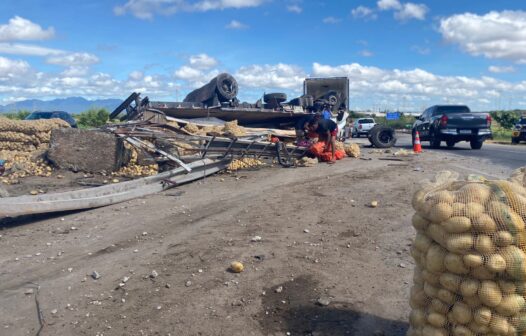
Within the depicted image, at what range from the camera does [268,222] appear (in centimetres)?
658

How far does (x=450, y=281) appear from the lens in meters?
2.94

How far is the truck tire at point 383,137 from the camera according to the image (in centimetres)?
1808

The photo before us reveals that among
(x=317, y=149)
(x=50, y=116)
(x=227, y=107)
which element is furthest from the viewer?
(x=50, y=116)

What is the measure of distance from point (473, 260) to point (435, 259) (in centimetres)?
24

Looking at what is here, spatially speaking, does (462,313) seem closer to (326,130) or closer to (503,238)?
(503,238)

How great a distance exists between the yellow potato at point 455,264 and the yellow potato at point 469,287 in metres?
0.06

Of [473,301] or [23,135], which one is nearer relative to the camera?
[473,301]

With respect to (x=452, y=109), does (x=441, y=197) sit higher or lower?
lower

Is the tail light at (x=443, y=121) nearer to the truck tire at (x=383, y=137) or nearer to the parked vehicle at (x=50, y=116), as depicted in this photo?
the truck tire at (x=383, y=137)

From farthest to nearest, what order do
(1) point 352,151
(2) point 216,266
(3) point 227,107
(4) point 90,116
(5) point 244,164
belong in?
(4) point 90,116, (3) point 227,107, (1) point 352,151, (5) point 244,164, (2) point 216,266

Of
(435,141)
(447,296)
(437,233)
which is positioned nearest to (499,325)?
(447,296)

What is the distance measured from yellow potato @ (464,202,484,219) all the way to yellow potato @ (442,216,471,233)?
0.11ft

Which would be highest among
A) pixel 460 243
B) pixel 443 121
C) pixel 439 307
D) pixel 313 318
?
pixel 443 121

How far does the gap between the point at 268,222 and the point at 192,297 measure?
2378 millimetres
